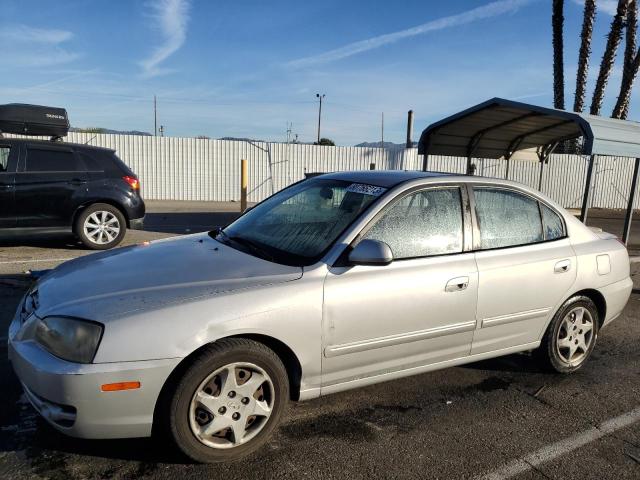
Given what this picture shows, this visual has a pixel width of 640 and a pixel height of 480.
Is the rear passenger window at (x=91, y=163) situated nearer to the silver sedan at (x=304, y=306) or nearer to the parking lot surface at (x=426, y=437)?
the parking lot surface at (x=426, y=437)

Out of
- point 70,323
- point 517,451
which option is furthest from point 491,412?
point 70,323

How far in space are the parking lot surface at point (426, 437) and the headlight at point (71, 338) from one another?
2.07 feet

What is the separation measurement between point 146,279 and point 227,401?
785 mm

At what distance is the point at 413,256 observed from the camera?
3.33 metres

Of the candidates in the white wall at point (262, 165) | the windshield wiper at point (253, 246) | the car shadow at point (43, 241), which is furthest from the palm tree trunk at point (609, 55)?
the windshield wiper at point (253, 246)

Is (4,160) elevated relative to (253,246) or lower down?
elevated

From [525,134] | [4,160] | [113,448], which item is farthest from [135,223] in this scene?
[525,134]

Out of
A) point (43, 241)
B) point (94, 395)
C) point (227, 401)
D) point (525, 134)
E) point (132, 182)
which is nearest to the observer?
point (94, 395)

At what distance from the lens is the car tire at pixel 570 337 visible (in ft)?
13.2

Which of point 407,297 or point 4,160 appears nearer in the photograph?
point 407,297

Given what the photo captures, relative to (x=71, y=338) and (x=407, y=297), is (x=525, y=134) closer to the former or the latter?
(x=407, y=297)

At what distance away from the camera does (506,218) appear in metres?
3.82

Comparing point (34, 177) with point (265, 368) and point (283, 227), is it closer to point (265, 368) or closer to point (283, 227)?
point (283, 227)

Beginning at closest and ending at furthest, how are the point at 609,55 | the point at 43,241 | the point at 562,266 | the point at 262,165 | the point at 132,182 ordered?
the point at 562,266
the point at 132,182
the point at 43,241
the point at 262,165
the point at 609,55
